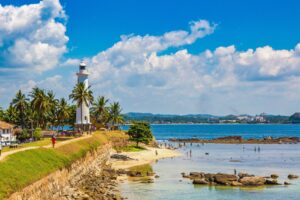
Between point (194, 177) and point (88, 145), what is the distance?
1701 cm

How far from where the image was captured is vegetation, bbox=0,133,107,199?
106 feet

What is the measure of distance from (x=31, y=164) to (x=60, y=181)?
447 centimetres

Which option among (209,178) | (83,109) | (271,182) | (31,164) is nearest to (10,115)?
(83,109)

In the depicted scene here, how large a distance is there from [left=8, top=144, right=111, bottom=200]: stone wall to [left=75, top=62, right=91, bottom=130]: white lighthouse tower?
22.9m

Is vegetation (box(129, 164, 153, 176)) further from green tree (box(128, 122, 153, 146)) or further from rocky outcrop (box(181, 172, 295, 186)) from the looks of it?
Answer: green tree (box(128, 122, 153, 146))

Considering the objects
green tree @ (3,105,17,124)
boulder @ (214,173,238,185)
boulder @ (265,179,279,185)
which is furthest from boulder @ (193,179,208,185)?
green tree @ (3,105,17,124)

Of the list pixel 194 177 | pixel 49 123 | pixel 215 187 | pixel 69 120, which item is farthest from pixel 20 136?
pixel 215 187

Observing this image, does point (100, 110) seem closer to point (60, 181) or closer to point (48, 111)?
point (48, 111)

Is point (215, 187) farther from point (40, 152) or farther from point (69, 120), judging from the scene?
point (69, 120)

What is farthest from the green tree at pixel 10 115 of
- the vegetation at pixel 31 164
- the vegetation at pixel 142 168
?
the vegetation at pixel 31 164

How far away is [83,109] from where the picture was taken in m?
93.1

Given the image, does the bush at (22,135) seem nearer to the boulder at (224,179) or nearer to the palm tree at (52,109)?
the palm tree at (52,109)

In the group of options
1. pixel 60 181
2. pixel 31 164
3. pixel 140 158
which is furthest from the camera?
pixel 140 158

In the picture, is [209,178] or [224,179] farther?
[209,178]
